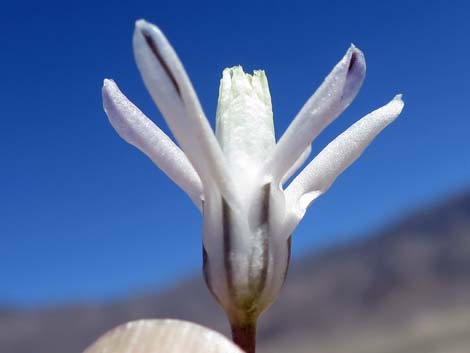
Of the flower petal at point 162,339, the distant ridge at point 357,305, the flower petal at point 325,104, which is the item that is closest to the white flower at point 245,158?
the flower petal at point 325,104

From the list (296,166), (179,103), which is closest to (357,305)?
(296,166)

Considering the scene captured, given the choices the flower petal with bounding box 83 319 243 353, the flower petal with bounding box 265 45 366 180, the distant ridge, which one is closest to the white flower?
the flower petal with bounding box 265 45 366 180

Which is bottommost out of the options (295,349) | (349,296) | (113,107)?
(113,107)

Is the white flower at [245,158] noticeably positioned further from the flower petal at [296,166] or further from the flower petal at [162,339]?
the flower petal at [162,339]

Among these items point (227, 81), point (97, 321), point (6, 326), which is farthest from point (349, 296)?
point (227, 81)

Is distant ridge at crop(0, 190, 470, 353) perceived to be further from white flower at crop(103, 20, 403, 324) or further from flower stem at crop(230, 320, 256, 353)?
flower stem at crop(230, 320, 256, 353)

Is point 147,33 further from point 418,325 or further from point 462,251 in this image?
point 462,251
